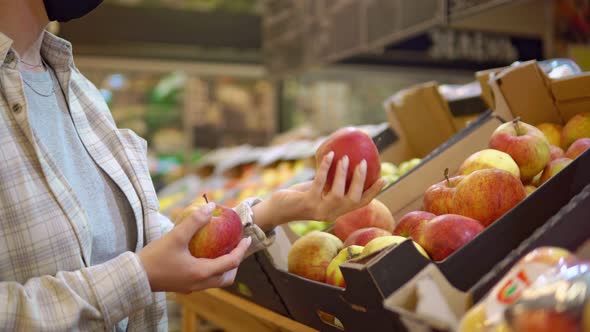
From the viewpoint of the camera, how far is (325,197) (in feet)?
4.53

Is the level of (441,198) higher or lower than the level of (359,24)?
lower

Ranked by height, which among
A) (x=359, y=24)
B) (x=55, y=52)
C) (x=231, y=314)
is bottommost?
(x=231, y=314)

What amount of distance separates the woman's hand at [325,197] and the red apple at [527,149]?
1.20ft

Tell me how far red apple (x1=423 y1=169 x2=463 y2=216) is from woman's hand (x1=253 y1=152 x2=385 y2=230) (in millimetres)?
143

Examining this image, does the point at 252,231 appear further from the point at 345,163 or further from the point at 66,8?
the point at 66,8

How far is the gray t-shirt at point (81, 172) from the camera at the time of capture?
1.31 m

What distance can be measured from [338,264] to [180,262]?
15.4 inches

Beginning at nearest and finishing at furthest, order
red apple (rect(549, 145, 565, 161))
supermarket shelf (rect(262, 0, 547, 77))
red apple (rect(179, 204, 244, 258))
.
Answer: red apple (rect(179, 204, 244, 258))
red apple (rect(549, 145, 565, 161))
supermarket shelf (rect(262, 0, 547, 77))

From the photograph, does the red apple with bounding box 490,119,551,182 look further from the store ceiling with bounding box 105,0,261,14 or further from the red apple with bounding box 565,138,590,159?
the store ceiling with bounding box 105,0,261,14

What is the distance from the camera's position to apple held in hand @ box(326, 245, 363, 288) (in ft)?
4.49

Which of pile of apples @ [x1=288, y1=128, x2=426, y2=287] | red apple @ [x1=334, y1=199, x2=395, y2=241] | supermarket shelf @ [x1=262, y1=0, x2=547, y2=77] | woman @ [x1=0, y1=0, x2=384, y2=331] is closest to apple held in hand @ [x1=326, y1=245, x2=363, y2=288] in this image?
pile of apples @ [x1=288, y1=128, x2=426, y2=287]

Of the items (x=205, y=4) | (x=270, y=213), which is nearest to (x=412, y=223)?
(x=270, y=213)

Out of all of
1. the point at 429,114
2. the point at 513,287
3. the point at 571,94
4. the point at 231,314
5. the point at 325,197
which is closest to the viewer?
the point at 513,287

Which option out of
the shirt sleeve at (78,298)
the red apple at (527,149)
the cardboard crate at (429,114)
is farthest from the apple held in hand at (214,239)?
the cardboard crate at (429,114)
